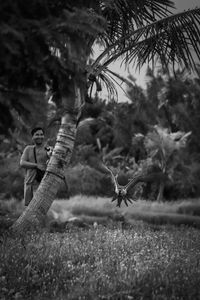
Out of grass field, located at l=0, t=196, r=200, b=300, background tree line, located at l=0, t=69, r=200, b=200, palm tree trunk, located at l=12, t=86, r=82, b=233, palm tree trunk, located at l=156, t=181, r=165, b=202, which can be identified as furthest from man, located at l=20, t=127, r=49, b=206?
palm tree trunk, located at l=156, t=181, r=165, b=202

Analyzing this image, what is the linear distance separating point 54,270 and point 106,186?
26654 millimetres

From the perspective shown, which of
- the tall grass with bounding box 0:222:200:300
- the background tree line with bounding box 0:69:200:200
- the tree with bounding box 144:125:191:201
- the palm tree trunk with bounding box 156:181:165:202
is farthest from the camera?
the palm tree trunk with bounding box 156:181:165:202

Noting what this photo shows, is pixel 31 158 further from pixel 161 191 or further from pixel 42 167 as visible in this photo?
pixel 161 191

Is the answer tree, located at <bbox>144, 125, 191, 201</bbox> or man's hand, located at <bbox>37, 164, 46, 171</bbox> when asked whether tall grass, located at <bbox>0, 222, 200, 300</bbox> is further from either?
tree, located at <bbox>144, 125, 191, 201</bbox>

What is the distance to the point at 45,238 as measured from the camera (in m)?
6.96

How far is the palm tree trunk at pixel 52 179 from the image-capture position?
24.0 feet

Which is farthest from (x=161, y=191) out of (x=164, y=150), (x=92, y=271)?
(x=92, y=271)

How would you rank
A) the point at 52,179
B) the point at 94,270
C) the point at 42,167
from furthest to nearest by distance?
1. the point at 42,167
2. the point at 52,179
3. the point at 94,270

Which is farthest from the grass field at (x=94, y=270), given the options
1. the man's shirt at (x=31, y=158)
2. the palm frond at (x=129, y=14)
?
the palm frond at (x=129, y=14)

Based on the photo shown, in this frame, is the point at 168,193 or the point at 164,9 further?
the point at 168,193

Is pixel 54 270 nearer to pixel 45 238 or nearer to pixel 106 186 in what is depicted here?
pixel 45 238

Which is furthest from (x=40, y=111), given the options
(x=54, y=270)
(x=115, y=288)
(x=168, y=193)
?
(x=168, y=193)

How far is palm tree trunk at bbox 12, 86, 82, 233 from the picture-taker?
7.32 metres

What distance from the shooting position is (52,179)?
741cm
